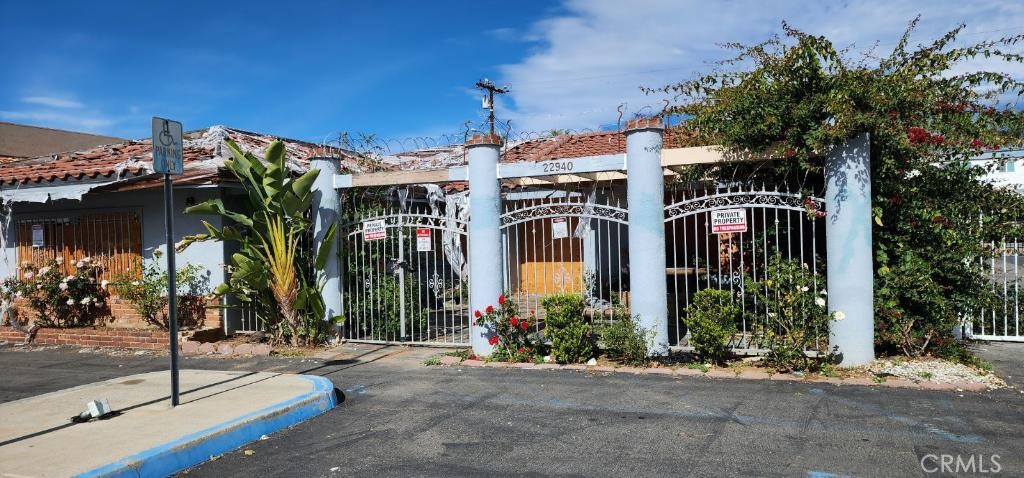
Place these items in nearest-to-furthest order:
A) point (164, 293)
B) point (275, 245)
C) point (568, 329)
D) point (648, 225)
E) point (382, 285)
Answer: point (648, 225), point (568, 329), point (275, 245), point (382, 285), point (164, 293)

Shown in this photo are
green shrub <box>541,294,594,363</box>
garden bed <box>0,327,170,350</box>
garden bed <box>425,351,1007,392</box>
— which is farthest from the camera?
garden bed <box>0,327,170,350</box>

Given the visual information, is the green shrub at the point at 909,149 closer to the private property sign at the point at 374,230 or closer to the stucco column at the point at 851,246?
the stucco column at the point at 851,246

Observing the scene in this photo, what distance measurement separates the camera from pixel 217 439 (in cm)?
556

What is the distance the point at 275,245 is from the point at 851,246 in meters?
7.24

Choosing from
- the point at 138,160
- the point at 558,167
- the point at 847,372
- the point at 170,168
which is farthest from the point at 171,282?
the point at 847,372

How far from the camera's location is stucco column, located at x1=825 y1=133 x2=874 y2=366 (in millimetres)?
7566

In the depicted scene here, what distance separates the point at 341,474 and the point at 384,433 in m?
1.01

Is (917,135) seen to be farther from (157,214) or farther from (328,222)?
(157,214)

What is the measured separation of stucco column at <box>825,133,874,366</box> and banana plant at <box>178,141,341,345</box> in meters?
6.48

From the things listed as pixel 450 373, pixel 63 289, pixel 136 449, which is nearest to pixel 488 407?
pixel 450 373

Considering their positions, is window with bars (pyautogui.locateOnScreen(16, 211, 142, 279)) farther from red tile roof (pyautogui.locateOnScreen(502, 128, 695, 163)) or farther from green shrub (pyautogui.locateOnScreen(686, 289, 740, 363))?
green shrub (pyautogui.locateOnScreen(686, 289, 740, 363))

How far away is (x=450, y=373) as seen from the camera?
27.5ft

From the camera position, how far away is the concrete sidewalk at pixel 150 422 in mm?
5039

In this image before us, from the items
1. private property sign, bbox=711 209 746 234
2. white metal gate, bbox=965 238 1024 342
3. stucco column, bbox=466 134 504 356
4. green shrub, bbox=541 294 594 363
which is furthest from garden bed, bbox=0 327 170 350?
white metal gate, bbox=965 238 1024 342
